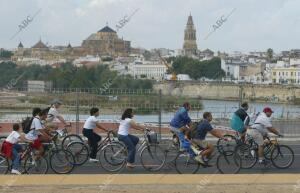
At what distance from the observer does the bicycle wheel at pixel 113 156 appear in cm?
1412

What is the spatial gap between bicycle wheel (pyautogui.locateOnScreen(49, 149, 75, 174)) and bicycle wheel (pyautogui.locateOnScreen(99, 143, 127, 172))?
795mm

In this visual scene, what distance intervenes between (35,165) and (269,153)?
16.0 feet

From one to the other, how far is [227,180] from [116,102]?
10657 millimetres

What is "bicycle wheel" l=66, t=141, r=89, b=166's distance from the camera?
48.0ft

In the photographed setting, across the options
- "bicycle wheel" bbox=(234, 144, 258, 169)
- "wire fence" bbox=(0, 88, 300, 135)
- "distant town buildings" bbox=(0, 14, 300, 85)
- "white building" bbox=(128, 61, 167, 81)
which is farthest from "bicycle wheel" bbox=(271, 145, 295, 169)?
"white building" bbox=(128, 61, 167, 81)

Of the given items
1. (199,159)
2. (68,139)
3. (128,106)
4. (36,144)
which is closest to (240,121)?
(199,159)

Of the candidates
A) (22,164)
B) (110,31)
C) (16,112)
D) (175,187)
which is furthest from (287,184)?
(110,31)

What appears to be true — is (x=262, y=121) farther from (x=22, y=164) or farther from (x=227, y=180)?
(x=22, y=164)

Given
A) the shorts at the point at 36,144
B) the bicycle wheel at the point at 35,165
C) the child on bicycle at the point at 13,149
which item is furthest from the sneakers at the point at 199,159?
the child on bicycle at the point at 13,149

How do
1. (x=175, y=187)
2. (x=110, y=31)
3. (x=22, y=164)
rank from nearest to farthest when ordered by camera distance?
(x=175, y=187)
(x=22, y=164)
(x=110, y=31)

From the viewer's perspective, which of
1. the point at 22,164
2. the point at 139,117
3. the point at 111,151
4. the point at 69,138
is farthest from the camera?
the point at 139,117

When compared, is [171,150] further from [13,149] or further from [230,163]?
[13,149]

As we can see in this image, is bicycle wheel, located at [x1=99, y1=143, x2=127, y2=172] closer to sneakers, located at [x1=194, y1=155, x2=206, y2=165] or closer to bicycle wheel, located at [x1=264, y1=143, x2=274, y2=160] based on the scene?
sneakers, located at [x1=194, y1=155, x2=206, y2=165]

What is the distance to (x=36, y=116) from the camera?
14047 mm
